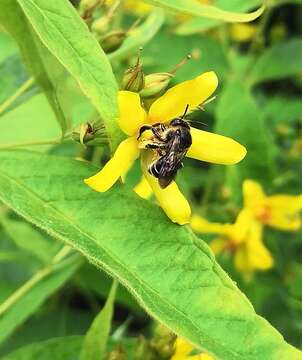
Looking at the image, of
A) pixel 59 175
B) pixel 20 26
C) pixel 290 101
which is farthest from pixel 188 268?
pixel 290 101

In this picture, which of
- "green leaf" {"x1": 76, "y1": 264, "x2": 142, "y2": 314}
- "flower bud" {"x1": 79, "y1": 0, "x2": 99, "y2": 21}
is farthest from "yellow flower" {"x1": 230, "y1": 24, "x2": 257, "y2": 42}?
"flower bud" {"x1": 79, "y1": 0, "x2": 99, "y2": 21}

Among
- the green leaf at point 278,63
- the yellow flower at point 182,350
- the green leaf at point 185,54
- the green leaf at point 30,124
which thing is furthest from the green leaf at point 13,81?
the green leaf at point 278,63

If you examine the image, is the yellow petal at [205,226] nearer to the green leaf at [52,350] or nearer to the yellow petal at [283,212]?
the yellow petal at [283,212]

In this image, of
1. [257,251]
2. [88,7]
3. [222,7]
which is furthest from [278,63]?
[88,7]

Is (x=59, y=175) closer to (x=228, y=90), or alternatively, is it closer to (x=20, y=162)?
(x=20, y=162)

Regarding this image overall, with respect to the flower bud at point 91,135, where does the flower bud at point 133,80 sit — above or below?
above
